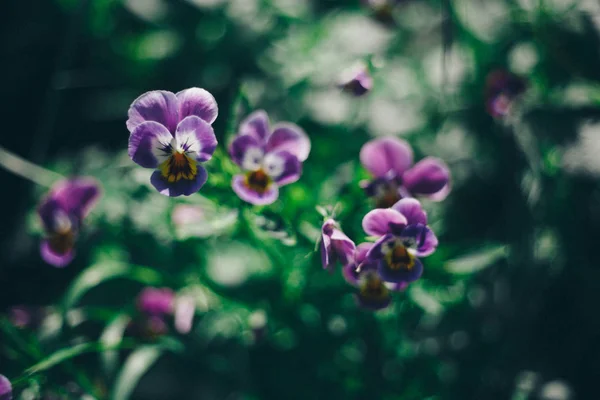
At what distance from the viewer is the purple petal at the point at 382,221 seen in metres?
1.02

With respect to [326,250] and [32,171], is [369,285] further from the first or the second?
[32,171]

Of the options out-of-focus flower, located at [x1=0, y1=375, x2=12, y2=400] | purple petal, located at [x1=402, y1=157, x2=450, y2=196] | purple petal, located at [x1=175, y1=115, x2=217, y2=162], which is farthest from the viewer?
purple petal, located at [x1=402, y1=157, x2=450, y2=196]

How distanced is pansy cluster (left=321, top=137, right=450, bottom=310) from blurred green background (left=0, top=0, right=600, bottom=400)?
10cm

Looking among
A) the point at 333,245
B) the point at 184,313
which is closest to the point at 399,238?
the point at 333,245

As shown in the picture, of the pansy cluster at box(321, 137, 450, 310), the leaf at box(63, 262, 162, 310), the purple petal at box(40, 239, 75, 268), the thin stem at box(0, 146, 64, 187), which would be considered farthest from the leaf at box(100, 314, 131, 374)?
the pansy cluster at box(321, 137, 450, 310)

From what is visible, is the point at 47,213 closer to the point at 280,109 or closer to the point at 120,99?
the point at 280,109

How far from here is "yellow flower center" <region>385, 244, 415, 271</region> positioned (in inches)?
41.5

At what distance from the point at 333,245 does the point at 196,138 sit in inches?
13.2

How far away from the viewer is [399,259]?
3.49 feet

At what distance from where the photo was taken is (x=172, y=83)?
228cm

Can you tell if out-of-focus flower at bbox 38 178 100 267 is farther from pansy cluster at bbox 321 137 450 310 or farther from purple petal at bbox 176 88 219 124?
pansy cluster at bbox 321 137 450 310

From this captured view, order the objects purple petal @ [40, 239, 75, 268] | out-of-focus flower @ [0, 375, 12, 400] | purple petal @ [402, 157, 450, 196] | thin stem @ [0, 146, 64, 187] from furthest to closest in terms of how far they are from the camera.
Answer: thin stem @ [0, 146, 64, 187] < purple petal @ [40, 239, 75, 268] < purple petal @ [402, 157, 450, 196] < out-of-focus flower @ [0, 375, 12, 400]

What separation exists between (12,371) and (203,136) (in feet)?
3.71

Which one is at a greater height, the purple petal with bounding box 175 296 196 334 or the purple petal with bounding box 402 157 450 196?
the purple petal with bounding box 402 157 450 196
